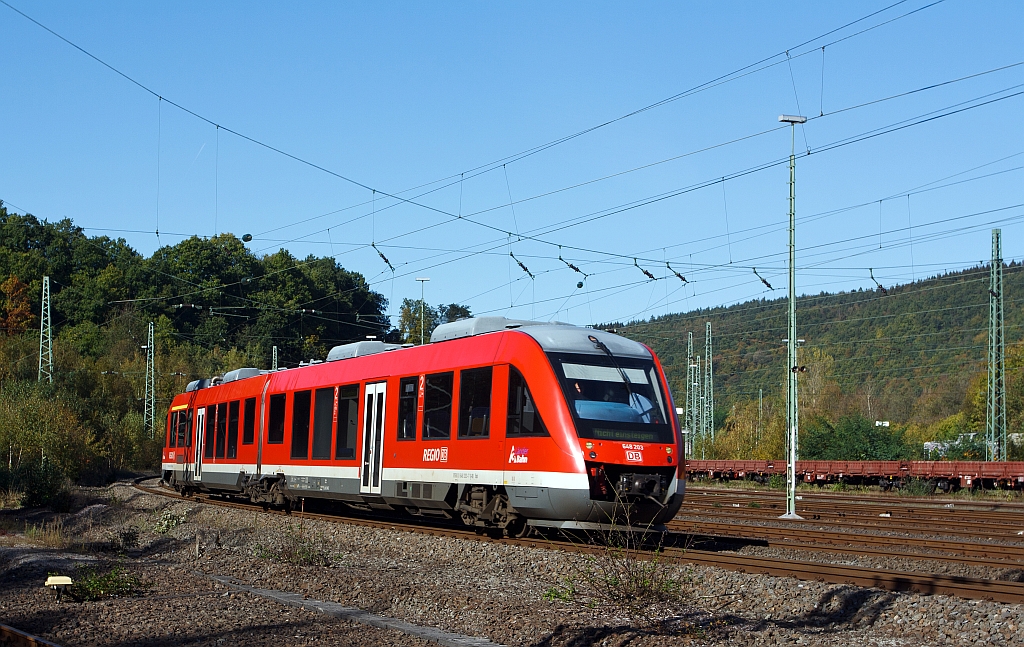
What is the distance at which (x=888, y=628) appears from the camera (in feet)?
30.3

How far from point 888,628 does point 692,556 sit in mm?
4766

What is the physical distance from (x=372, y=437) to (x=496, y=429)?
4567 millimetres

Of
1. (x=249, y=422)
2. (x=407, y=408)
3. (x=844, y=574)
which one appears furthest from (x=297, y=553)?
(x=249, y=422)

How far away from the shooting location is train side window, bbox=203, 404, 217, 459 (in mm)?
29625

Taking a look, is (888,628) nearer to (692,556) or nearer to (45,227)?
(692,556)

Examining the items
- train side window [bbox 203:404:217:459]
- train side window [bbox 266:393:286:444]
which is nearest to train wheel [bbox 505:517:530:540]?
train side window [bbox 266:393:286:444]

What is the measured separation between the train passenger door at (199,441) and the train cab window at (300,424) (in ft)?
26.6

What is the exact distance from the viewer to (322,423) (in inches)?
875

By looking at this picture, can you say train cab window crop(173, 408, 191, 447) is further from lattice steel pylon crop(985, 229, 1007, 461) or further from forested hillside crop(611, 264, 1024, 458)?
forested hillside crop(611, 264, 1024, 458)

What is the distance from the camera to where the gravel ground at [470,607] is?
28.4ft

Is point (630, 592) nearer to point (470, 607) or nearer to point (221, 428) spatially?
point (470, 607)

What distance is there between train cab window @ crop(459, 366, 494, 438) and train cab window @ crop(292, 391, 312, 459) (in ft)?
22.0

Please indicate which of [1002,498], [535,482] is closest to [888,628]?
[535,482]

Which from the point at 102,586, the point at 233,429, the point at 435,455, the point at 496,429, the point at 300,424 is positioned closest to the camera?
the point at 102,586
